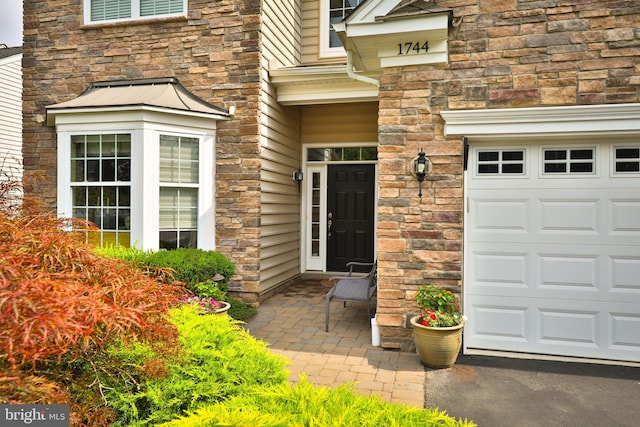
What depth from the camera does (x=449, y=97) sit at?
14.8 feet

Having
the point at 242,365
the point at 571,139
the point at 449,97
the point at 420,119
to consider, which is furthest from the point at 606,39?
the point at 242,365

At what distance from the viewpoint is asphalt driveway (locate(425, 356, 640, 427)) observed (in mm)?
3217

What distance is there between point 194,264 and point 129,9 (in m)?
4.32

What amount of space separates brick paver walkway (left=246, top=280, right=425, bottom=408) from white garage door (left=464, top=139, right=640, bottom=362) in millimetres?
1049

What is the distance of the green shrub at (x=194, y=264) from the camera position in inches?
212

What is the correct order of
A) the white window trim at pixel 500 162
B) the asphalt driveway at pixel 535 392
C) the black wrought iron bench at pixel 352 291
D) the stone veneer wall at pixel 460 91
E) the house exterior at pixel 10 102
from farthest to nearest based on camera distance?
the house exterior at pixel 10 102
the black wrought iron bench at pixel 352 291
the white window trim at pixel 500 162
the stone veneer wall at pixel 460 91
the asphalt driveway at pixel 535 392

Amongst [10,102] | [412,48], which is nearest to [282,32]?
[412,48]

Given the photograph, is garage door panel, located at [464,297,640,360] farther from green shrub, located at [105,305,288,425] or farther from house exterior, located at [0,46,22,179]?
house exterior, located at [0,46,22,179]

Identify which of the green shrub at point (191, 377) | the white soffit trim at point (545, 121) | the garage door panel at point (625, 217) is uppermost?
the white soffit trim at point (545, 121)

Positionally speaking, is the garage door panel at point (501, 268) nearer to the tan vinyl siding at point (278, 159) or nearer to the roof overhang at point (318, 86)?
the tan vinyl siding at point (278, 159)

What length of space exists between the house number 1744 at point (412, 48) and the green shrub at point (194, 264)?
3.50 m

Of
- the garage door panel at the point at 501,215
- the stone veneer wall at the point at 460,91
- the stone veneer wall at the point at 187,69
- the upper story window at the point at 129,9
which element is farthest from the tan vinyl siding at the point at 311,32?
the garage door panel at the point at 501,215

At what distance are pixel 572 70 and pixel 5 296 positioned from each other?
4805mm

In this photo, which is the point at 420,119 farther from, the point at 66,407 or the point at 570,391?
the point at 66,407
